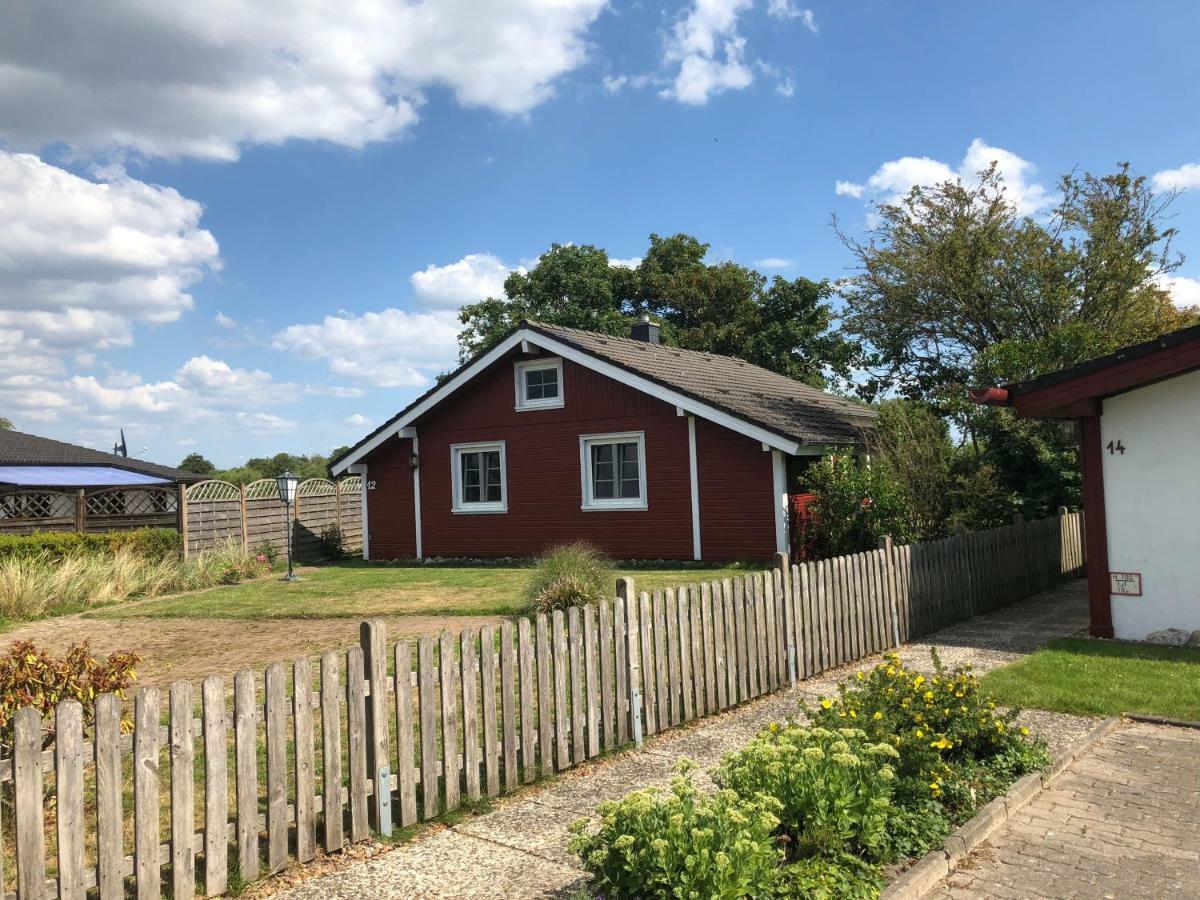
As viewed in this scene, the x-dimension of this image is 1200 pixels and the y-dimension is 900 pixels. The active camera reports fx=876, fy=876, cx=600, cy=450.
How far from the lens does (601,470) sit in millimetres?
18656

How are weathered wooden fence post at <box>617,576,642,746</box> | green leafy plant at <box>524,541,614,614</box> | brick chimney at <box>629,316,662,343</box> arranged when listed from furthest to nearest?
brick chimney at <box>629,316,662,343</box> → green leafy plant at <box>524,541,614,614</box> → weathered wooden fence post at <box>617,576,642,746</box>

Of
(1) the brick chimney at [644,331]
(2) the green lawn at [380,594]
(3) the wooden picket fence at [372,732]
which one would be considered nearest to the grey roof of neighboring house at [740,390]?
(1) the brick chimney at [644,331]

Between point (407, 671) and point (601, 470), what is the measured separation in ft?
46.2

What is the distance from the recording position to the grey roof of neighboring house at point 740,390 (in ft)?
54.4

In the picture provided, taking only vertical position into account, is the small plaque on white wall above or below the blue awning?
below

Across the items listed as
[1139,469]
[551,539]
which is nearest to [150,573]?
[551,539]

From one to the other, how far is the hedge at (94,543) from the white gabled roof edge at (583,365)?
15.0ft

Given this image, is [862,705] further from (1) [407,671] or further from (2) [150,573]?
(2) [150,573]

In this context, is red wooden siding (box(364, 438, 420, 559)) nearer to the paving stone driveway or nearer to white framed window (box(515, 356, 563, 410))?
white framed window (box(515, 356, 563, 410))

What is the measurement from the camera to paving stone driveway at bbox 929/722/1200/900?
13.1ft

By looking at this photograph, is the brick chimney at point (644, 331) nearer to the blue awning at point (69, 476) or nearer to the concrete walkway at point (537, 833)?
the blue awning at point (69, 476)

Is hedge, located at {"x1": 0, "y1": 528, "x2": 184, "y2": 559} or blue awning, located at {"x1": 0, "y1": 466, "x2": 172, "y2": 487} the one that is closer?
hedge, located at {"x1": 0, "y1": 528, "x2": 184, "y2": 559}

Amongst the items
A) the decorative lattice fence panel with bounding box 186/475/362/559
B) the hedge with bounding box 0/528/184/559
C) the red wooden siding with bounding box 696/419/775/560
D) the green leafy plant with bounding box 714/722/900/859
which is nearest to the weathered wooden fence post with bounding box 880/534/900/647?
the green leafy plant with bounding box 714/722/900/859

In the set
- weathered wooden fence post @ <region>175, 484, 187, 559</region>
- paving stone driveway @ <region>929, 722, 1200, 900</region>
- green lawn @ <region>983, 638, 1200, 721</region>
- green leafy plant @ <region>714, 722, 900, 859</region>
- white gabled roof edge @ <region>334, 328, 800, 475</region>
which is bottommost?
paving stone driveway @ <region>929, 722, 1200, 900</region>
